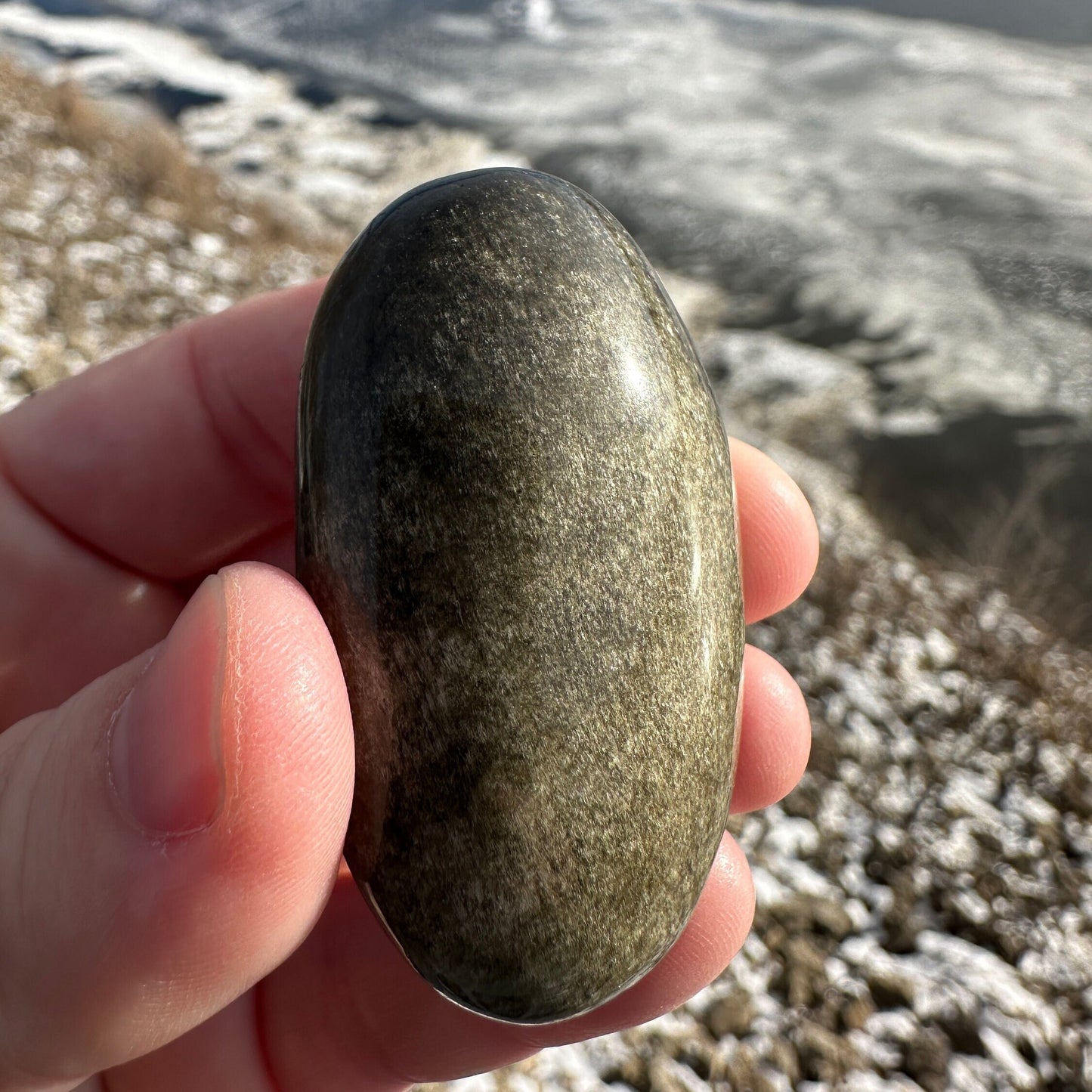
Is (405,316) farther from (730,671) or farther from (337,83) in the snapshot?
(337,83)

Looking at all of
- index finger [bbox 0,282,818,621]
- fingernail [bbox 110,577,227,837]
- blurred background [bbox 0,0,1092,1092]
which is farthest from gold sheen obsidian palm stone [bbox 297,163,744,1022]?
blurred background [bbox 0,0,1092,1092]

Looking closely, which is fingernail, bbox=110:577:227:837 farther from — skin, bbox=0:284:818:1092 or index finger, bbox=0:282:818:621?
index finger, bbox=0:282:818:621

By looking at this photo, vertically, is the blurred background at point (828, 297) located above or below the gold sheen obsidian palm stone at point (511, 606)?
below

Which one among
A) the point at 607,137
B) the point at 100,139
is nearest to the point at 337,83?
the point at 607,137

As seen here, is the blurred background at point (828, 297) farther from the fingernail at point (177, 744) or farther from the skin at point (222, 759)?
the fingernail at point (177, 744)

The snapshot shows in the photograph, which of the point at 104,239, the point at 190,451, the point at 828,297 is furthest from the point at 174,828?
the point at 828,297

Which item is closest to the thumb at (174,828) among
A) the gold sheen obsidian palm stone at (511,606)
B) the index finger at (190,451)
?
the gold sheen obsidian palm stone at (511,606)

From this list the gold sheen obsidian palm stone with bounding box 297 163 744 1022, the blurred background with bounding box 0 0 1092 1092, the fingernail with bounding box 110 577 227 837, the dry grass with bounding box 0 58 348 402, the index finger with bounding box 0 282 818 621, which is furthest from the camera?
the dry grass with bounding box 0 58 348 402

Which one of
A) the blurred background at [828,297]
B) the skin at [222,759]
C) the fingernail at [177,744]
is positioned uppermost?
the fingernail at [177,744]
